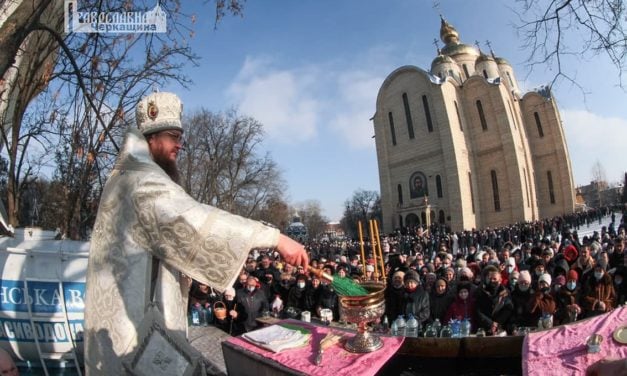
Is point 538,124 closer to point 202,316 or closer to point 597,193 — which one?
point 597,193

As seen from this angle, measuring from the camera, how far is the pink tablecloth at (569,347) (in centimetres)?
258

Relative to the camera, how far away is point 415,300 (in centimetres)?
717

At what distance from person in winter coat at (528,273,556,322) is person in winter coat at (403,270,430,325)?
5.64 ft

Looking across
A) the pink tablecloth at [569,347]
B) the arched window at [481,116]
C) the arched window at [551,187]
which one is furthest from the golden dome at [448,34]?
the pink tablecloth at [569,347]

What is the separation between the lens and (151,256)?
73.0 inches

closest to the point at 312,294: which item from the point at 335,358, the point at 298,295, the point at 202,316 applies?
the point at 298,295

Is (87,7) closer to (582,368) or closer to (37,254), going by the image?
(37,254)

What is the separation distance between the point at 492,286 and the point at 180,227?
7268 mm

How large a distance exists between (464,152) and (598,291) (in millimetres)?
43054

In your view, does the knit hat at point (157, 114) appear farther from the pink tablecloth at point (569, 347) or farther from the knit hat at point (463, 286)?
the knit hat at point (463, 286)

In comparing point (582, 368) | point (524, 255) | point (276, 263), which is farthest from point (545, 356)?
point (524, 255)

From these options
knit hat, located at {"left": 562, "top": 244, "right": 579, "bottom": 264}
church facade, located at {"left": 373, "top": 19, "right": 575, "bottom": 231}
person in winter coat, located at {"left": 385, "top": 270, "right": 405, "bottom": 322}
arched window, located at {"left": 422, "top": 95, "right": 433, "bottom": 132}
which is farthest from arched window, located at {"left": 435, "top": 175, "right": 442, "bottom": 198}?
person in winter coat, located at {"left": 385, "top": 270, "right": 405, "bottom": 322}

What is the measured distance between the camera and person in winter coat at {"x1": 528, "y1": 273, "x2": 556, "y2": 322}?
6863mm

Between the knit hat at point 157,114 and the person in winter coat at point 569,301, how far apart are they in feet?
22.1
